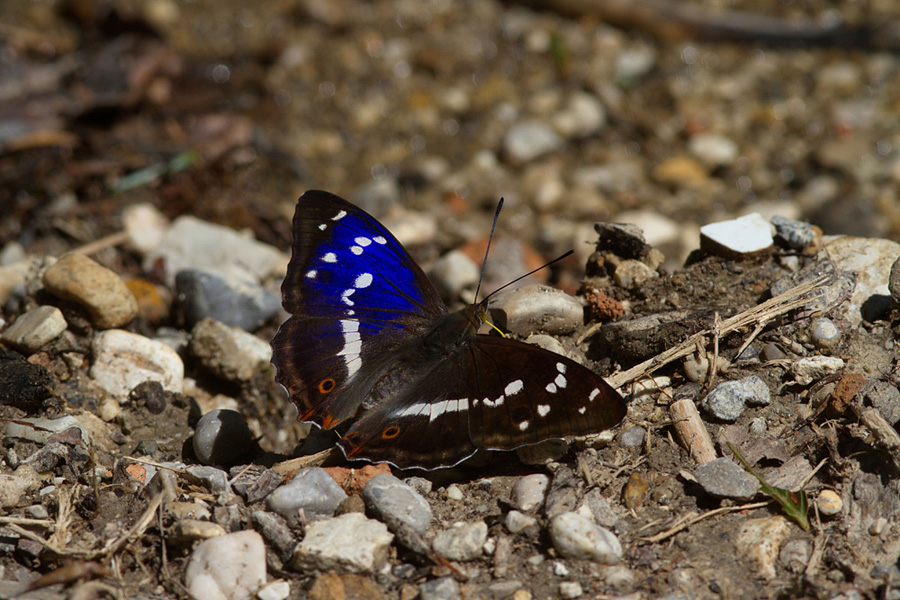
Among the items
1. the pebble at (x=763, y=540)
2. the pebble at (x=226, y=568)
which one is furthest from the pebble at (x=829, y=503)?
the pebble at (x=226, y=568)

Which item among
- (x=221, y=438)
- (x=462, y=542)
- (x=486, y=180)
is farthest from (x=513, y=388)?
(x=486, y=180)

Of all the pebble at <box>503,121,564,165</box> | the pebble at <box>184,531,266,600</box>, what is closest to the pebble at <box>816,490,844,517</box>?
the pebble at <box>184,531,266,600</box>

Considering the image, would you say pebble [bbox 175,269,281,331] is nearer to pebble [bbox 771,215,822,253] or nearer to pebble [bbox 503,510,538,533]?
pebble [bbox 503,510,538,533]

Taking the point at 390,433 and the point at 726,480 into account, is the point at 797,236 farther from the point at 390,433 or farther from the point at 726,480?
the point at 390,433

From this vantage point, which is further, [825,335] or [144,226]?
[144,226]

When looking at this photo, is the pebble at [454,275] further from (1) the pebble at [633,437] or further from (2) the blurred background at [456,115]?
(1) the pebble at [633,437]

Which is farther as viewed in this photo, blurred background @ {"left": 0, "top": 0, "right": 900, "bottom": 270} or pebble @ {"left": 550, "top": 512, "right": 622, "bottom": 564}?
blurred background @ {"left": 0, "top": 0, "right": 900, "bottom": 270}


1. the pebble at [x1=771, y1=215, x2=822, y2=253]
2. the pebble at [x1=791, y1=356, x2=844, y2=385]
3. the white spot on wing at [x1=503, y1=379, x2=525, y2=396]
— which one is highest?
the pebble at [x1=771, y1=215, x2=822, y2=253]
